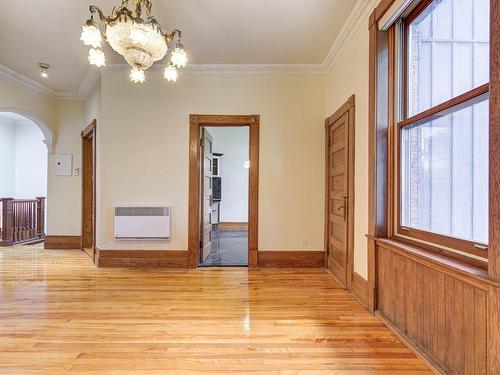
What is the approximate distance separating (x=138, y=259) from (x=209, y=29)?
10.1 ft

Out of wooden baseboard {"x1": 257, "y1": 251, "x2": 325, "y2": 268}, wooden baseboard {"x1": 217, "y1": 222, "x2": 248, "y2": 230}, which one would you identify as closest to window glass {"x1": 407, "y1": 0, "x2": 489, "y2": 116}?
wooden baseboard {"x1": 257, "y1": 251, "x2": 325, "y2": 268}

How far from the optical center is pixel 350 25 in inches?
122

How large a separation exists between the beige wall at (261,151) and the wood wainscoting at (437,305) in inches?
68.9

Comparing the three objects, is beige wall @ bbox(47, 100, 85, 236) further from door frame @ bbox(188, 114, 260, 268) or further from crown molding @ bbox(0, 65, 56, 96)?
door frame @ bbox(188, 114, 260, 268)

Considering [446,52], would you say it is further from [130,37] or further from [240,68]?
[240,68]

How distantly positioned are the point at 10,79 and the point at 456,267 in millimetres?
5953

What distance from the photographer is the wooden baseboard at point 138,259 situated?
163 inches

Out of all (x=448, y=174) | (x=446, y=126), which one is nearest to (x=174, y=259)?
(x=448, y=174)

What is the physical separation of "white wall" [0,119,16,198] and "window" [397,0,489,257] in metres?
9.26

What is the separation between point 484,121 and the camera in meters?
1.63

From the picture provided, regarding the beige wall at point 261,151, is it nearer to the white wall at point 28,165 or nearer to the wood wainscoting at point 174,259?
the wood wainscoting at point 174,259

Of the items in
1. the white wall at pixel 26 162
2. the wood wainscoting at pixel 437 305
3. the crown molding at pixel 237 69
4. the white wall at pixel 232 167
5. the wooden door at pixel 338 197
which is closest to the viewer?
the wood wainscoting at pixel 437 305

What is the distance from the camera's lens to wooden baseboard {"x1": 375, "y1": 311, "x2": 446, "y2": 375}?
1.84 metres

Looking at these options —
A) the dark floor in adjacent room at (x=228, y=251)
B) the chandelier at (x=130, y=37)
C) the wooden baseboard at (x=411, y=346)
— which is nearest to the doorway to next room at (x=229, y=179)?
the dark floor in adjacent room at (x=228, y=251)
